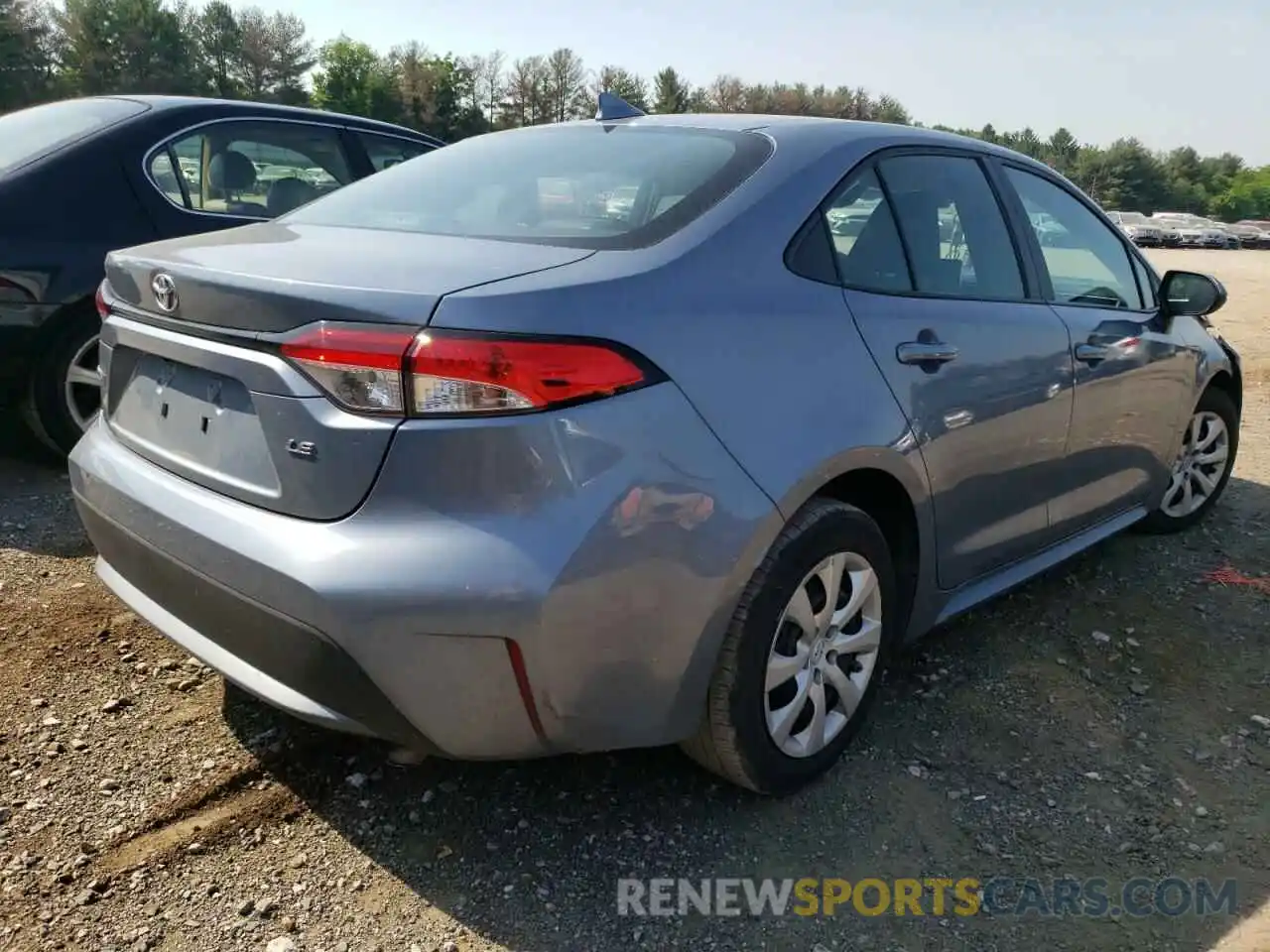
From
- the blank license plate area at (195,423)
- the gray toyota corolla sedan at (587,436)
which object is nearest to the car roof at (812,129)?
the gray toyota corolla sedan at (587,436)

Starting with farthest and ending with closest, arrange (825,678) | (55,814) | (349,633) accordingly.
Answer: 1. (825,678)
2. (55,814)
3. (349,633)

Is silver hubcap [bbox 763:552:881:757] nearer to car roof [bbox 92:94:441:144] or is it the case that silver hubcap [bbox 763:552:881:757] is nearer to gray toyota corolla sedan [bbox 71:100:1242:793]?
gray toyota corolla sedan [bbox 71:100:1242:793]


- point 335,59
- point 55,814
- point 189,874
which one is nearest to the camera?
point 189,874

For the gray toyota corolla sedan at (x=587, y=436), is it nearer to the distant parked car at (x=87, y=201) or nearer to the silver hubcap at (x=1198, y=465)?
the silver hubcap at (x=1198, y=465)

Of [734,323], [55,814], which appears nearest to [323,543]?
[734,323]

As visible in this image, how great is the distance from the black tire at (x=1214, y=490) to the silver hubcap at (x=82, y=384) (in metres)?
4.44

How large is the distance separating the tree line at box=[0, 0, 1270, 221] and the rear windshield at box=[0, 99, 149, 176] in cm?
5132

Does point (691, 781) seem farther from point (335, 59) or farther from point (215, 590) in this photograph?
point (335, 59)

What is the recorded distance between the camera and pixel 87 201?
420 centimetres

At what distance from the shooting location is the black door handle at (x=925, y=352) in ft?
8.37

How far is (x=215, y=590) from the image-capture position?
2031 millimetres

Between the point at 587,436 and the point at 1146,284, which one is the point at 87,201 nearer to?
the point at 587,436

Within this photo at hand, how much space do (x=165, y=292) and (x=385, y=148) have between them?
3.74 metres

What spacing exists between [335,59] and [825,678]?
9186 cm
